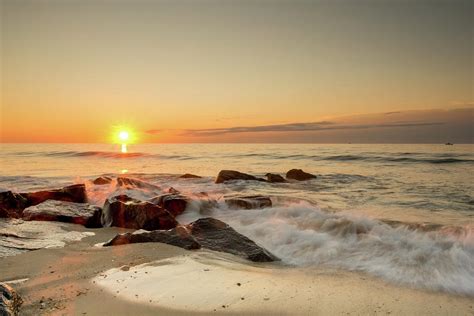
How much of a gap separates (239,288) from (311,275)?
50.0 inches

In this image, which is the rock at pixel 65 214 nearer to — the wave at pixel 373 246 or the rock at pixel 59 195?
the rock at pixel 59 195

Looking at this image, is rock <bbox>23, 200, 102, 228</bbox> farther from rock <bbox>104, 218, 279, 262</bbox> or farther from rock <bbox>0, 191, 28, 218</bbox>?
rock <bbox>104, 218, 279, 262</bbox>

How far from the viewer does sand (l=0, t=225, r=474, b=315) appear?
3.66 meters

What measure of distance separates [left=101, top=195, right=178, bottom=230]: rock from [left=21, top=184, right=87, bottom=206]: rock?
2869mm

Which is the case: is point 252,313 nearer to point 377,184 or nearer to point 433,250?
point 433,250

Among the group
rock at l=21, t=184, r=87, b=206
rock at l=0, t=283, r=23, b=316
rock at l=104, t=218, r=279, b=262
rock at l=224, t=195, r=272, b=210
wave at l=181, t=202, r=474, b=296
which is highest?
rock at l=0, t=283, r=23, b=316

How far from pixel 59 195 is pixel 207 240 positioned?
643 cm

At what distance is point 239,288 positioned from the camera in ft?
13.6

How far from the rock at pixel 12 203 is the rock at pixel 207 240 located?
4.30 metres

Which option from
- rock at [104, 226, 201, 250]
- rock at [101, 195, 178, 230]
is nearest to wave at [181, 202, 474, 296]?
rock at [104, 226, 201, 250]

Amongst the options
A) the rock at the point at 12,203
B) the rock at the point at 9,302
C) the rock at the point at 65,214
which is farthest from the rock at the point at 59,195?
the rock at the point at 9,302

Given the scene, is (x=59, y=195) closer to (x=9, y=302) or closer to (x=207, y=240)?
(x=207, y=240)

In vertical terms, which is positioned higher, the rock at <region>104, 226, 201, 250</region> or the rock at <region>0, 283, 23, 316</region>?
the rock at <region>0, 283, 23, 316</region>

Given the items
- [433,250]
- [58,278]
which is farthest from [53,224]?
[433,250]
